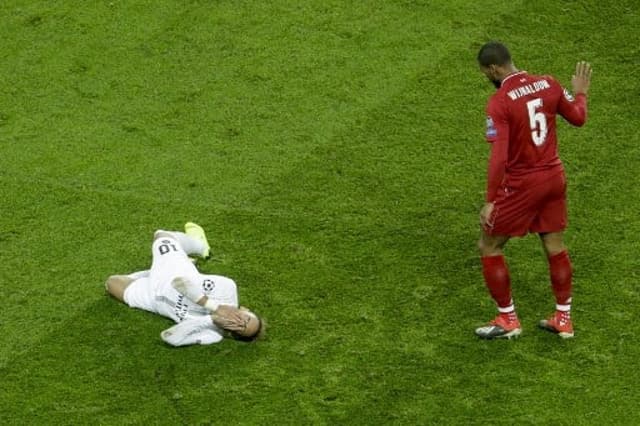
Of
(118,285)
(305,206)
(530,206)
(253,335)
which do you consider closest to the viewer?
(530,206)

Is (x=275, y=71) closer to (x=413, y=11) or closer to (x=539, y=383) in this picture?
(x=413, y=11)

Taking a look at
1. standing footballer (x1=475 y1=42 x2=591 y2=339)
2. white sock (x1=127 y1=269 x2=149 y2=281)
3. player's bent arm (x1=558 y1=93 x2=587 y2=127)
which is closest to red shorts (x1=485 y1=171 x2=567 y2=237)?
standing footballer (x1=475 y1=42 x2=591 y2=339)

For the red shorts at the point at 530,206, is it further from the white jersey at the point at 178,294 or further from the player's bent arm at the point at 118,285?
the player's bent arm at the point at 118,285

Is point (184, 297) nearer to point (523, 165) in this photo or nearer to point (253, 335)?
point (253, 335)

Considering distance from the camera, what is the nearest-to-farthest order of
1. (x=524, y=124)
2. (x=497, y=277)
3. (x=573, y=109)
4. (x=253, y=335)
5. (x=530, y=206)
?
(x=524, y=124)
(x=573, y=109)
(x=530, y=206)
(x=497, y=277)
(x=253, y=335)

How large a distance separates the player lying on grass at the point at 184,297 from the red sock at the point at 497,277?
1540 millimetres

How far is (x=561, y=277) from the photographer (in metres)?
9.03

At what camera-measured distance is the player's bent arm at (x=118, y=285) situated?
9.76 meters

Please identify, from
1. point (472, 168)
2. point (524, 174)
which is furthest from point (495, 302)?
point (472, 168)

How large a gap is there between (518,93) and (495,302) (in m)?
1.72

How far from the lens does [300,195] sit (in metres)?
10.9

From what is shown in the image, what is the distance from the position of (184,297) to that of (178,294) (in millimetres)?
49

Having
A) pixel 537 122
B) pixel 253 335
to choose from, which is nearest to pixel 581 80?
pixel 537 122

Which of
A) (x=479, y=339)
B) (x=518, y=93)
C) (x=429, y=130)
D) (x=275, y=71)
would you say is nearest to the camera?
(x=518, y=93)
